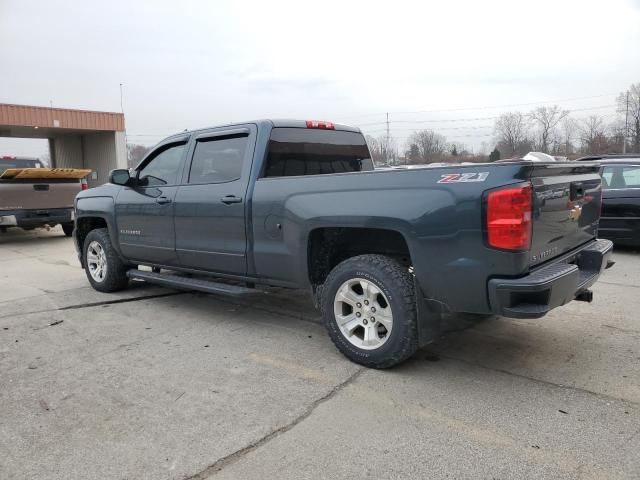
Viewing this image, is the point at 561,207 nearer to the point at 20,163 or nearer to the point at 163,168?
the point at 163,168

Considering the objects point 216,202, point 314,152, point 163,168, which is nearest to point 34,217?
point 163,168

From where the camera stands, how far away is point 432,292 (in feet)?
11.4

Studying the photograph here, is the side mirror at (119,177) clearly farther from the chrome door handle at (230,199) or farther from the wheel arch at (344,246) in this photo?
the wheel arch at (344,246)

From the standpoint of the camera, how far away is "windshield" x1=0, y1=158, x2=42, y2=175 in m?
14.0

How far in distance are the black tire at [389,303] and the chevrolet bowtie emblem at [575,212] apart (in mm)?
1246

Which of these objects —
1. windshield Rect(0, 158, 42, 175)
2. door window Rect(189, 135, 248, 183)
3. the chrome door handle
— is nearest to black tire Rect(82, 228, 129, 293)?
door window Rect(189, 135, 248, 183)

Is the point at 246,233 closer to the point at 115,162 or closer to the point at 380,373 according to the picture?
the point at 380,373

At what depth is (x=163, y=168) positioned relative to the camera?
5.66 m

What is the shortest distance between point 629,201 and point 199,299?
272 inches

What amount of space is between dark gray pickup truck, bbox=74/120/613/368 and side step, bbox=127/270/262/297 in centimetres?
2

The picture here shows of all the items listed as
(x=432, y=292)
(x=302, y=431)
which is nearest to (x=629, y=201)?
(x=432, y=292)

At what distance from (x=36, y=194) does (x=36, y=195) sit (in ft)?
0.07

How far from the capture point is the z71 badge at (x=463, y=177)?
316cm

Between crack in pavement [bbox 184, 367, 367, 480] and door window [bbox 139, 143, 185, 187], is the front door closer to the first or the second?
door window [bbox 139, 143, 185, 187]
